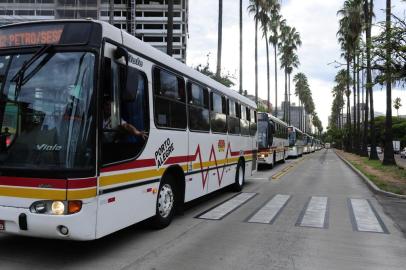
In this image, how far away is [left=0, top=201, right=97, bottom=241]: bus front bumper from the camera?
5.57 meters

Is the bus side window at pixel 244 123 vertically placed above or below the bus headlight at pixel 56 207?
above

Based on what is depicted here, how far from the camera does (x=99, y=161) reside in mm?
5816

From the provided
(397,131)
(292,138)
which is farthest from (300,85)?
(292,138)

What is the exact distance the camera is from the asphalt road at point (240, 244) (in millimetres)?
6254

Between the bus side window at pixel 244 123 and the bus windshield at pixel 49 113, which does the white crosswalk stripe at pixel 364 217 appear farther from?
the bus windshield at pixel 49 113

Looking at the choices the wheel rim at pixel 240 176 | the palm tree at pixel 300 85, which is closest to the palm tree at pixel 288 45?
the palm tree at pixel 300 85

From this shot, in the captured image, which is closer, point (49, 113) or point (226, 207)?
point (49, 113)

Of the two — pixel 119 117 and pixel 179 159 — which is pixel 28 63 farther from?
pixel 179 159

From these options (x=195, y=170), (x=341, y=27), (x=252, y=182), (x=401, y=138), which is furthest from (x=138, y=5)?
(x=195, y=170)

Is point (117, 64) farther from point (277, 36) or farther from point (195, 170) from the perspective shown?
point (277, 36)

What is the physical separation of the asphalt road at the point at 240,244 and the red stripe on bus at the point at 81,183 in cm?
113

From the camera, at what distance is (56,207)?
5.59 meters

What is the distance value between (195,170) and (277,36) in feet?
188

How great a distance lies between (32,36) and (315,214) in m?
7.26
